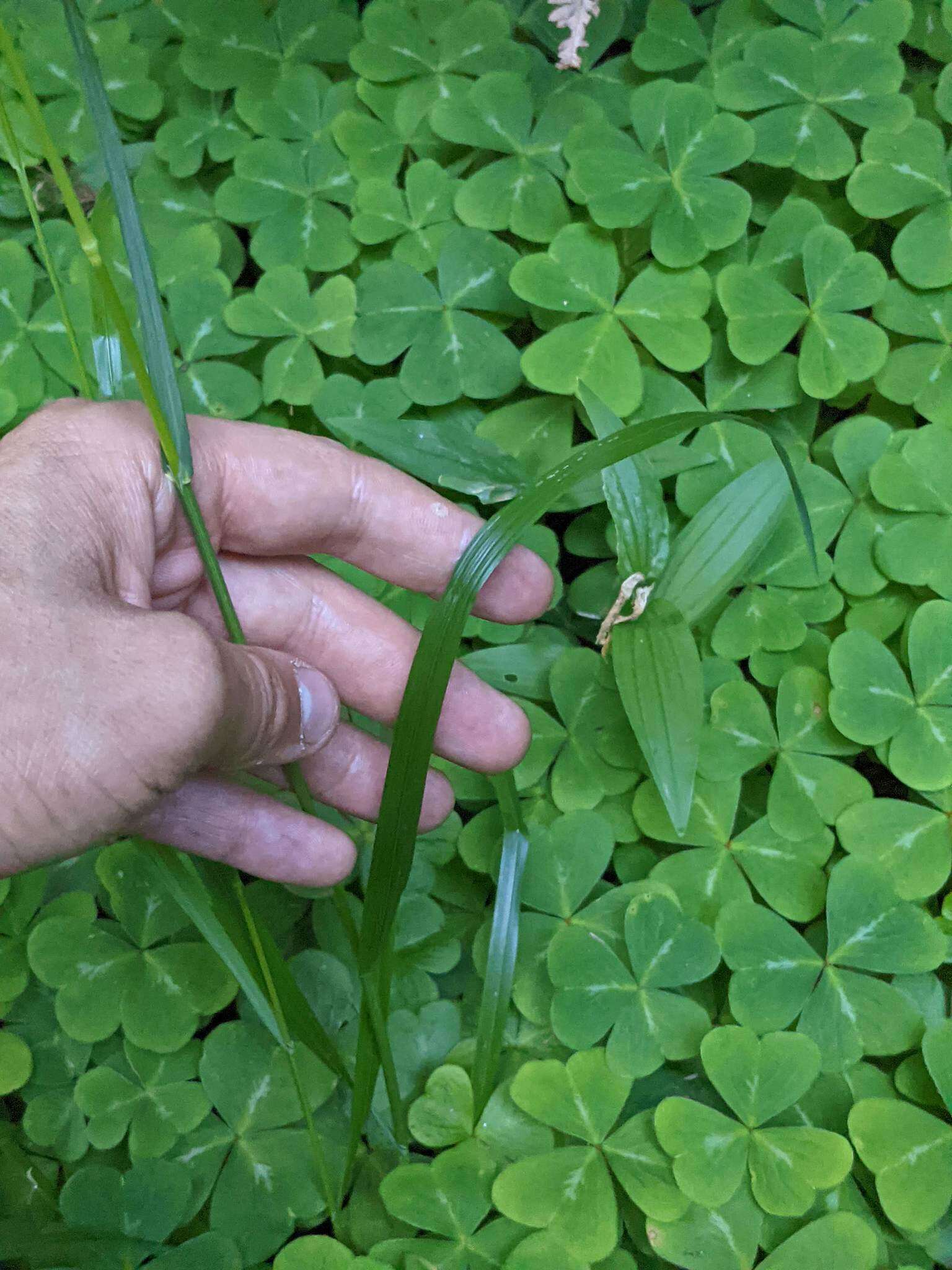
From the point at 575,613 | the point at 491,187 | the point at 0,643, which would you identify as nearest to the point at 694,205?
the point at 491,187

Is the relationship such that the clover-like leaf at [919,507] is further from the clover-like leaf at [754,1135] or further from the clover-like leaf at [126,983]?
the clover-like leaf at [126,983]

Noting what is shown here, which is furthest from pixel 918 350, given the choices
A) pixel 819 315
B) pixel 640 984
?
pixel 640 984

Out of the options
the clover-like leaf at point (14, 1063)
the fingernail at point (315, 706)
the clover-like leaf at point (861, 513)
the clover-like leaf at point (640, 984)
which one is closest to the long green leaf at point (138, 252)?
the fingernail at point (315, 706)

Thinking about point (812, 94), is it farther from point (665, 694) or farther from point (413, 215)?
point (665, 694)

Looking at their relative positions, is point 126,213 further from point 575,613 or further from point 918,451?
point 918,451

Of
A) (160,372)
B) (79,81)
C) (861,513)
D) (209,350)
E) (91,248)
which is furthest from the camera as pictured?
(79,81)
